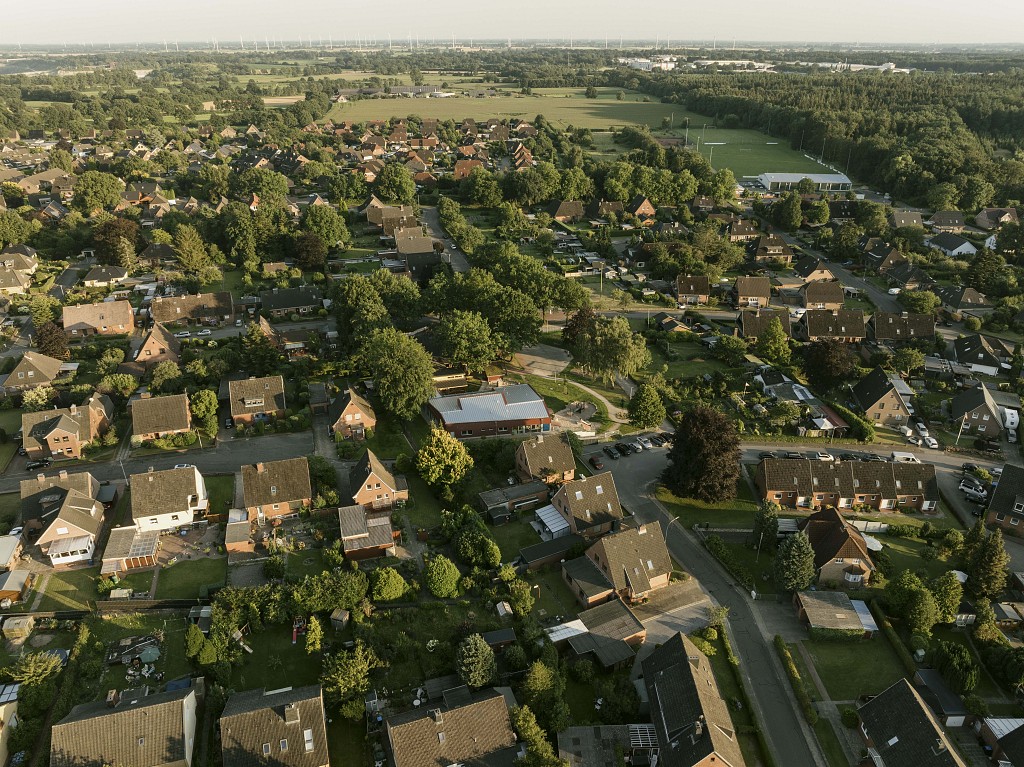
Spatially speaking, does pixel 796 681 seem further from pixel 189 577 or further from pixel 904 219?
pixel 904 219

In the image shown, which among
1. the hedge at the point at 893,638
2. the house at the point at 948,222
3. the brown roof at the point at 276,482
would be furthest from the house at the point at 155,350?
the house at the point at 948,222

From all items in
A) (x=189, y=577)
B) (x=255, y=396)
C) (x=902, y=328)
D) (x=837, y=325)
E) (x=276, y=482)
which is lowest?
(x=189, y=577)

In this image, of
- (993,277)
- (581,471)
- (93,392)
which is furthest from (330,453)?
(993,277)

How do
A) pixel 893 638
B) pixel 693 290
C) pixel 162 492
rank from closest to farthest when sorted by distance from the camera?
pixel 893 638, pixel 162 492, pixel 693 290

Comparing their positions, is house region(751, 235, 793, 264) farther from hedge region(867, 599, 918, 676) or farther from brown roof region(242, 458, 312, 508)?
brown roof region(242, 458, 312, 508)

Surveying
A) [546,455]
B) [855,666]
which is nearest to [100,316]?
[546,455]

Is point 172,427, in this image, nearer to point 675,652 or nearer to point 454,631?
point 454,631

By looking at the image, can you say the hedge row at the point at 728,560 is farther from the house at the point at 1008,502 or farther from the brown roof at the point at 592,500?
the house at the point at 1008,502
